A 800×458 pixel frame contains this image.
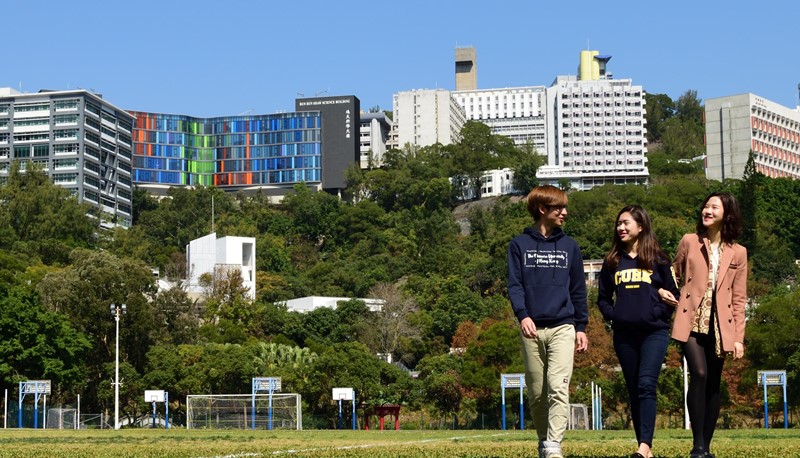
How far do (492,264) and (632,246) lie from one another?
102m

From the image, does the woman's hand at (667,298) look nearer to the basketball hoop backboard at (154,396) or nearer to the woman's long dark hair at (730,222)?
the woman's long dark hair at (730,222)

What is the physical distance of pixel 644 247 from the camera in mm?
10398

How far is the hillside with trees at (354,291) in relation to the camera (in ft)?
206

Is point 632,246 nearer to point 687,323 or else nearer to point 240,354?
point 687,323

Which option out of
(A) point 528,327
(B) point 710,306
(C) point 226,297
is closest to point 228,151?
(C) point 226,297

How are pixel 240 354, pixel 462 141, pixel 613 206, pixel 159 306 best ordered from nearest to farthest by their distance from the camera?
1. pixel 240 354
2. pixel 159 306
3. pixel 613 206
4. pixel 462 141

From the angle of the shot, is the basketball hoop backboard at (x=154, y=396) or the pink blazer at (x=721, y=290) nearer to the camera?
the pink blazer at (x=721, y=290)

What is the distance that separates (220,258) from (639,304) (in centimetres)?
10125

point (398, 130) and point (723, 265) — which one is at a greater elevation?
point (398, 130)

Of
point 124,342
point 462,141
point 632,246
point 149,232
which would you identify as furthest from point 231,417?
point 462,141

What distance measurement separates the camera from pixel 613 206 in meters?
134

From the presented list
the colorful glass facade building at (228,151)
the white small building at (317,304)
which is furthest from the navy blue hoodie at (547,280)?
the colorful glass facade building at (228,151)

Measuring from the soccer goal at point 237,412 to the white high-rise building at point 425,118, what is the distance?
14384cm

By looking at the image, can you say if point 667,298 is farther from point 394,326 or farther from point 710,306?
point 394,326
